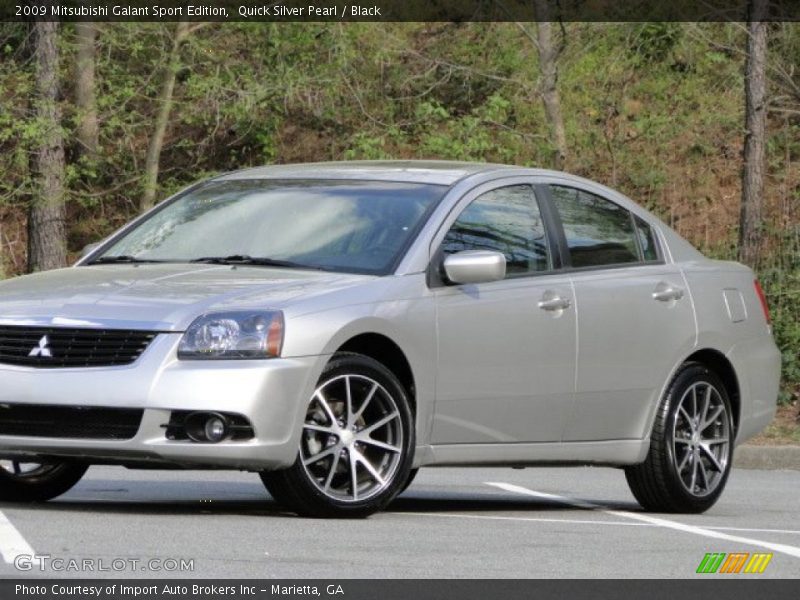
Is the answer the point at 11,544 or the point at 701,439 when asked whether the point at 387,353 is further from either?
the point at 701,439

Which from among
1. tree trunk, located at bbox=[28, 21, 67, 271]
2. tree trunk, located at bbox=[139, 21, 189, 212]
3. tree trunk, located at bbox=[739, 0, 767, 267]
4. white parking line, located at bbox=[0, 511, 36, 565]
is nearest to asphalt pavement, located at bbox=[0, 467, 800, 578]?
white parking line, located at bbox=[0, 511, 36, 565]

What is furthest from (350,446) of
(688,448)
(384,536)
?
(688,448)

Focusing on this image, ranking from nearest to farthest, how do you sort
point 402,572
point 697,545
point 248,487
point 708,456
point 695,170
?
point 402,572, point 697,545, point 708,456, point 248,487, point 695,170

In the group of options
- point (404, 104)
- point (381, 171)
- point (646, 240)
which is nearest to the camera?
point (381, 171)

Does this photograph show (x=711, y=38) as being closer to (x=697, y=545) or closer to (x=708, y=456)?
(x=708, y=456)

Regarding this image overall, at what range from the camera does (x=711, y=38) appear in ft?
89.4

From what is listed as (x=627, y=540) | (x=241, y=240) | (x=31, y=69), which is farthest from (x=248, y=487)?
(x=31, y=69)

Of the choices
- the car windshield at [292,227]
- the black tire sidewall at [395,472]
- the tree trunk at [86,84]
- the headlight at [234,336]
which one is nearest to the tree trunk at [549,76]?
the tree trunk at [86,84]

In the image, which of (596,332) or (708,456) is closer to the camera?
(596,332)

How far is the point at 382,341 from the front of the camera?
8.80 metres

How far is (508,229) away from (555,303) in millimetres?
459

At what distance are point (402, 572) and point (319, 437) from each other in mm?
1809

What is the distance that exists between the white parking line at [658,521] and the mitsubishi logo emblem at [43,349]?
302cm

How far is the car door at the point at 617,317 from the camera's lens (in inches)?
387
